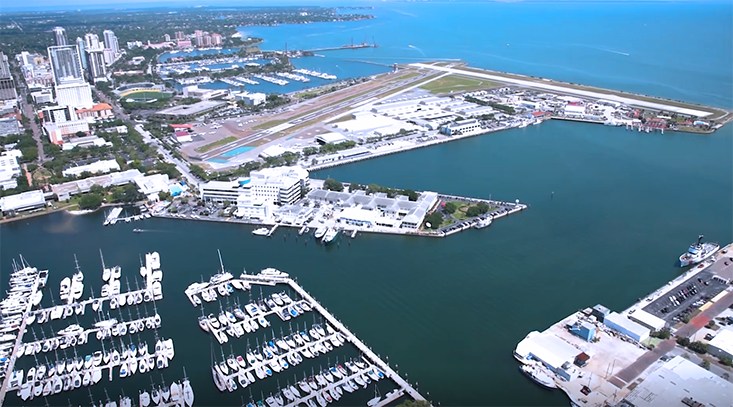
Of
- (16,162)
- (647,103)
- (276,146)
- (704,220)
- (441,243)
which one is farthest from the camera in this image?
(647,103)

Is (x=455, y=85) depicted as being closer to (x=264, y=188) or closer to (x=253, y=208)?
(x=264, y=188)

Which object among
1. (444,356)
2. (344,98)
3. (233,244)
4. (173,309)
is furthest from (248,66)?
(444,356)

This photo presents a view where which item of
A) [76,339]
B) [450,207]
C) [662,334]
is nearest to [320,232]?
[450,207]

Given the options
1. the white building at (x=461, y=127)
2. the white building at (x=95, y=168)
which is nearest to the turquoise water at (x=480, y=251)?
the white building at (x=461, y=127)

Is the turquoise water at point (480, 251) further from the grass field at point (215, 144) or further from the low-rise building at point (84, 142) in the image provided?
the low-rise building at point (84, 142)

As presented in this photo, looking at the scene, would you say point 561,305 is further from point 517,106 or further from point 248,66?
point 248,66

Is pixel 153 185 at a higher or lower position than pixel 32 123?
higher
